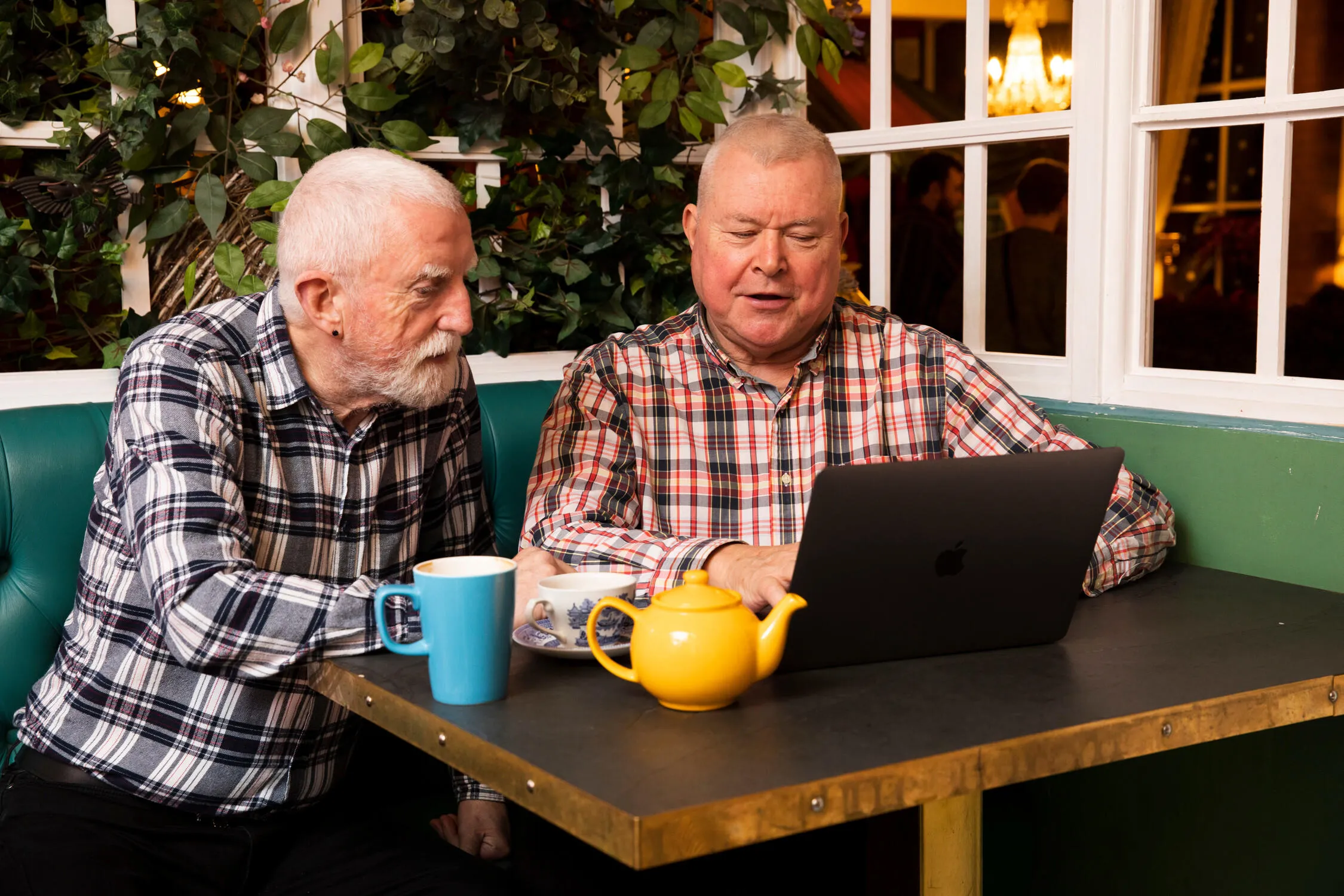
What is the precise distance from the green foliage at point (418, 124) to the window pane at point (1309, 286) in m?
0.99

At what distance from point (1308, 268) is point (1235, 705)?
1.16 m

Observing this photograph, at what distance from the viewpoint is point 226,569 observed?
1.42 m

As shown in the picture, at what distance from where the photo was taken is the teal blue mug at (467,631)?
47.8 inches

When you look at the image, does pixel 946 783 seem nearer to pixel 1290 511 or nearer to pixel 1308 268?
pixel 1290 511

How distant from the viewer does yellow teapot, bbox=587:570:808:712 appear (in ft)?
3.84

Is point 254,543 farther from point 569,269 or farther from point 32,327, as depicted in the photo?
point 569,269

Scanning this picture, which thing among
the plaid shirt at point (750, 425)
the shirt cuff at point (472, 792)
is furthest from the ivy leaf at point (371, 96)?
the shirt cuff at point (472, 792)

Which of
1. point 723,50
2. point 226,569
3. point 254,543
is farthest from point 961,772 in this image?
point 723,50

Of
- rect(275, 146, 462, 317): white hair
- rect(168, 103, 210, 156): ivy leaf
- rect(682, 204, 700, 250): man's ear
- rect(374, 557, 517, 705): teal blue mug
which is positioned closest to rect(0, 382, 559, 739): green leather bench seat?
rect(275, 146, 462, 317): white hair

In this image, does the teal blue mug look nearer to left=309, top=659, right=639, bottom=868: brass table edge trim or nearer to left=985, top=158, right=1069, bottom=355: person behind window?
left=309, top=659, right=639, bottom=868: brass table edge trim

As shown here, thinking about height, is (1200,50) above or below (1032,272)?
above

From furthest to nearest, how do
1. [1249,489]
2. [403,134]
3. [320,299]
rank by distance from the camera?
[403,134], [1249,489], [320,299]

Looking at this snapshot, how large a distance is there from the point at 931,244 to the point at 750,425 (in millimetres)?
784

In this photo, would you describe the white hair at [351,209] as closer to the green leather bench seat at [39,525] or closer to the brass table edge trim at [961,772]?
the green leather bench seat at [39,525]
